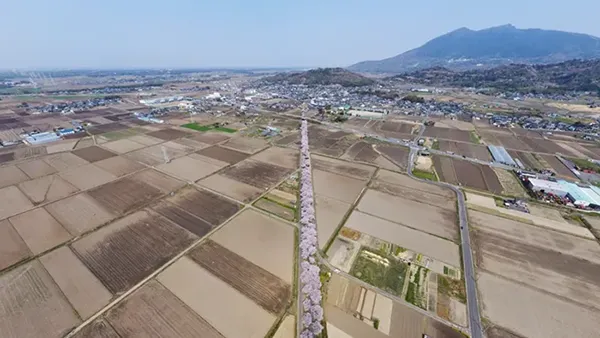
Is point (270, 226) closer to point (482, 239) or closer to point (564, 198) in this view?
point (482, 239)

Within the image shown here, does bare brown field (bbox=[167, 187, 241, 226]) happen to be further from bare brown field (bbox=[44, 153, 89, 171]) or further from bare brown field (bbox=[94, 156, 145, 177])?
bare brown field (bbox=[44, 153, 89, 171])

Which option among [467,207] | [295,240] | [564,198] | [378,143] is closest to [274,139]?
[378,143]

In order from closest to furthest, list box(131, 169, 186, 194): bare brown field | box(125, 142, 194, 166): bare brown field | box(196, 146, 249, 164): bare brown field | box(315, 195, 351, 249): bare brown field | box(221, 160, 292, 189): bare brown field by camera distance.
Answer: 1. box(315, 195, 351, 249): bare brown field
2. box(131, 169, 186, 194): bare brown field
3. box(221, 160, 292, 189): bare brown field
4. box(125, 142, 194, 166): bare brown field
5. box(196, 146, 249, 164): bare brown field

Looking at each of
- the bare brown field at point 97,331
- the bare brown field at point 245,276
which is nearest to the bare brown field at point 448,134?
the bare brown field at point 245,276

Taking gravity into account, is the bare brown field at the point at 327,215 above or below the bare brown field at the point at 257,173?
above

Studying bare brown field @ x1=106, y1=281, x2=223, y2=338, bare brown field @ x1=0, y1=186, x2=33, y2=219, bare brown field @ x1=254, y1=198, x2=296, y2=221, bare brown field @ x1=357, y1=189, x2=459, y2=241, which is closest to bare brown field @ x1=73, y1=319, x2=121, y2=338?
bare brown field @ x1=106, y1=281, x2=223, y2=338

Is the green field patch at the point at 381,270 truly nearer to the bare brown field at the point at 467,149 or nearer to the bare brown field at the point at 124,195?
the bare brown field at the point at 124,195

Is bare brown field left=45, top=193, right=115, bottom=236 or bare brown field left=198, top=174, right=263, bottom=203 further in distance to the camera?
bare brown field left=198, top=174, right=263, bottom=203
